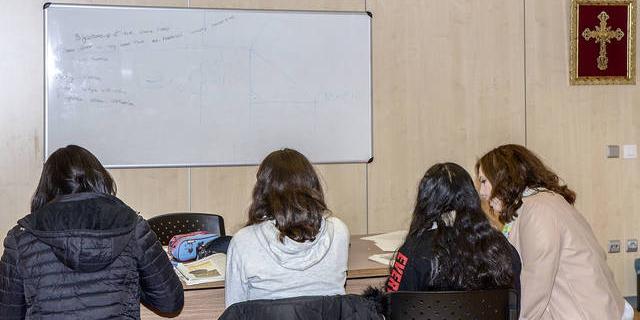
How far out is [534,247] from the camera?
2.85 metres

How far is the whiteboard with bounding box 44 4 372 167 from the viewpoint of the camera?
445 centimetres

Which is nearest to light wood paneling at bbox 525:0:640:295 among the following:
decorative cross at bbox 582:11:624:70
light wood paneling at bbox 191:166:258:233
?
decorative cross at bbox 582:11:624:70

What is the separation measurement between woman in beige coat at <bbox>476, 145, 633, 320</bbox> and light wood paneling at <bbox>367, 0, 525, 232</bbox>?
2.00 metres

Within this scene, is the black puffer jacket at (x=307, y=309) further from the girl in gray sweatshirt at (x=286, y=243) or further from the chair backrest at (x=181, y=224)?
the chair backrest at (x=181, y=224)

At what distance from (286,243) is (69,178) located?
27.1 inches

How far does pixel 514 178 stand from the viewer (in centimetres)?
295

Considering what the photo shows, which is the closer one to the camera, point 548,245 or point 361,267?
point 548,245

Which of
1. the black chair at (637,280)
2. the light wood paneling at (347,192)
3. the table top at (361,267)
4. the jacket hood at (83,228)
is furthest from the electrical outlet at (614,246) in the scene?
the jacket hood at (83,228)

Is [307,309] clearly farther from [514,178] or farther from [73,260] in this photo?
[514,178]

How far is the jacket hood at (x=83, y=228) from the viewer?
205cm

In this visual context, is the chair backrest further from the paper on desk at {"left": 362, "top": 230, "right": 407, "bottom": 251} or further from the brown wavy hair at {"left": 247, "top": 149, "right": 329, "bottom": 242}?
the brown wavy hair at {"left": 247, "top": 149, "right": 329, "bottom": 242}

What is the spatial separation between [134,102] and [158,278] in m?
2.47

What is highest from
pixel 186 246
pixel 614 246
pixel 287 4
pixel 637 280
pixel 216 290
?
pixel 287 4

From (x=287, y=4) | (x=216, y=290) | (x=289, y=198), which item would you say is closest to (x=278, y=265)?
(x=289, y=198)
